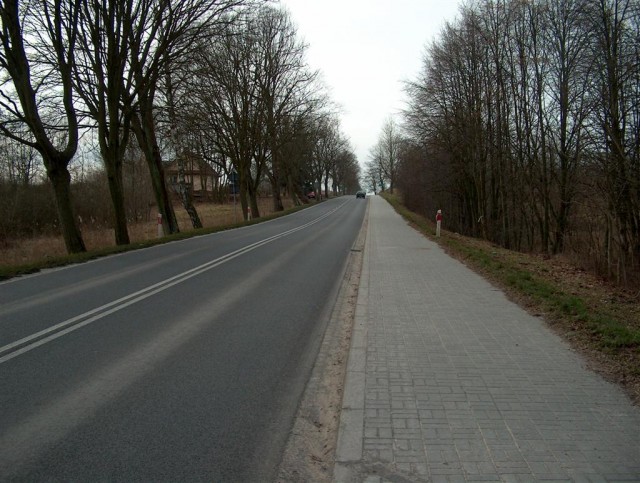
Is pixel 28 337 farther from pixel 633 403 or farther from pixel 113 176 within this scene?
pixel 113 176

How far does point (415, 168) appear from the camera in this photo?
1382 inches

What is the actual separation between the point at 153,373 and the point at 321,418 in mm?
1790

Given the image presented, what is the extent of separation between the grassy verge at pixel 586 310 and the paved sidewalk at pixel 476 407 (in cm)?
24

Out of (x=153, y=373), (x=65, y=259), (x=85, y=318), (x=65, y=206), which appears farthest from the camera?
(x=65, y=206)

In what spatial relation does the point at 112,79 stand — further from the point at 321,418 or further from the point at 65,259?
the point at 321,418

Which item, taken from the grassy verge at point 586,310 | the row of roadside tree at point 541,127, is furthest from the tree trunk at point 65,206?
the row of roadside tree at point 541,127

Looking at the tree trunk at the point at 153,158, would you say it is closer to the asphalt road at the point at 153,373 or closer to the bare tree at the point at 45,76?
the bare tree at the point at 45,76

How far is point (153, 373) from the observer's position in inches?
177

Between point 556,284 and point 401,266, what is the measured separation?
347cm

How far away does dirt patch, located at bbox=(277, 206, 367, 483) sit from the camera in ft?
9.91

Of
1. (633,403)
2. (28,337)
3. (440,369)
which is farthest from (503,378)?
(28,337)

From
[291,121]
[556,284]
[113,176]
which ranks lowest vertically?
[556,284]

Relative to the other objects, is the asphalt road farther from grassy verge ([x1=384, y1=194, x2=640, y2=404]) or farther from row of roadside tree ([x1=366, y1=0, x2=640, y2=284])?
row of roadside tree ([x1=366, y1=0, x2=640, y2=284])

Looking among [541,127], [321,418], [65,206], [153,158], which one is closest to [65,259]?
[65,206]
